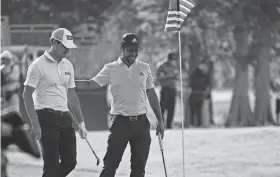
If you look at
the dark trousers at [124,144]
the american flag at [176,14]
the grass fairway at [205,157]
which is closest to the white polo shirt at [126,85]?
the dark trousers at [124,144]

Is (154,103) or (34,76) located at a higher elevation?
(34,76)

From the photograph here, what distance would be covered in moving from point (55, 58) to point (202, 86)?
1455 centimetres

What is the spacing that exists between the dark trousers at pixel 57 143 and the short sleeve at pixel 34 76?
1.08 feet

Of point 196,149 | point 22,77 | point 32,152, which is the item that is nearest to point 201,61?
point 22,77

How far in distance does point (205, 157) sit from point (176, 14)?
3411 mm

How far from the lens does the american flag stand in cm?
1341

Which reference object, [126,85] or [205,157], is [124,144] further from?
[205,157]

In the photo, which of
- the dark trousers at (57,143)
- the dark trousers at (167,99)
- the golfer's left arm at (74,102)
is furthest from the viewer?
the dark trousers at (167,99)

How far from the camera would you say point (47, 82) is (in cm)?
1044

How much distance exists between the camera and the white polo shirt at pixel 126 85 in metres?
10.8

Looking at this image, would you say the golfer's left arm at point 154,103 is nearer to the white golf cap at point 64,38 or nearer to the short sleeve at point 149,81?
the short sleeve at point 149,81

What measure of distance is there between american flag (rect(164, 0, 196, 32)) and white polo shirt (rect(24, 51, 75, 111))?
317 cm

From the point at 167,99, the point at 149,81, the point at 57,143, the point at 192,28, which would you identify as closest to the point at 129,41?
the point at 149,81

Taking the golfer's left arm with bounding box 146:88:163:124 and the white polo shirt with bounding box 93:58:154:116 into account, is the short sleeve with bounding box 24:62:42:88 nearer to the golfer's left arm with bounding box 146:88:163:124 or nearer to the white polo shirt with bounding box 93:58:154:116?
the white polo shirt with bounding box 93:58:154:116
